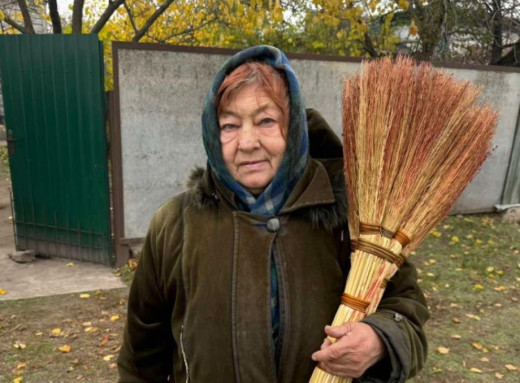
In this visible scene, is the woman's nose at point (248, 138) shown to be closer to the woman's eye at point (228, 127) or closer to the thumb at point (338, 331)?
the woman's eye at point (228, 127)

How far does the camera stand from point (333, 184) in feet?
4.66

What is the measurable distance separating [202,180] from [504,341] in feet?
11.1

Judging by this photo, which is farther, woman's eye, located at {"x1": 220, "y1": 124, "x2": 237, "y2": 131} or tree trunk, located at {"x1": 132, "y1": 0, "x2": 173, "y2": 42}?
tree trunk, located at {"x1": 132, "y1": 0, "x2": 173, "y2": 42}

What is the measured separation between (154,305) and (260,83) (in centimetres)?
74

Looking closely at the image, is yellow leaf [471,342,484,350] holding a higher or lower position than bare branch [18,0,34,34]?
lower

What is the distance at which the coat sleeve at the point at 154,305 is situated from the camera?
4.59 feet

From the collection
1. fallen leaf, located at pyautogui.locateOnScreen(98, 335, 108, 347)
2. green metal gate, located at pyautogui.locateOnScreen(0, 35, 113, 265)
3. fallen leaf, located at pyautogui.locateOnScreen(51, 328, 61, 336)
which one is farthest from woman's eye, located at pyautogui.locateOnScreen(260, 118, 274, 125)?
green metal gate, located at pyautogui.locateOnScreen(0, 35, 113, 265)

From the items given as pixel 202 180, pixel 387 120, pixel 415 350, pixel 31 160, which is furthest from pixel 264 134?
pixel 31 160

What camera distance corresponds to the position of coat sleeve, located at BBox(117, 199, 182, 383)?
140cm

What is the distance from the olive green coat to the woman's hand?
28 mm

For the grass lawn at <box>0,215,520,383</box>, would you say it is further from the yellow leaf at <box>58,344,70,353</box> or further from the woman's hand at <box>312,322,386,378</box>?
the woman's hand at <box>312,322,386,378</box>

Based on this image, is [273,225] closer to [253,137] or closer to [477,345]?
[253,137]

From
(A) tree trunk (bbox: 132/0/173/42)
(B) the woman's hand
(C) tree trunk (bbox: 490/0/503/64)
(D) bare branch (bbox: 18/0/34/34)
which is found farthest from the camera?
(C) tree trunk (bbox: 490/0/503/64)

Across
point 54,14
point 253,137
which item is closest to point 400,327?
point 253,137
